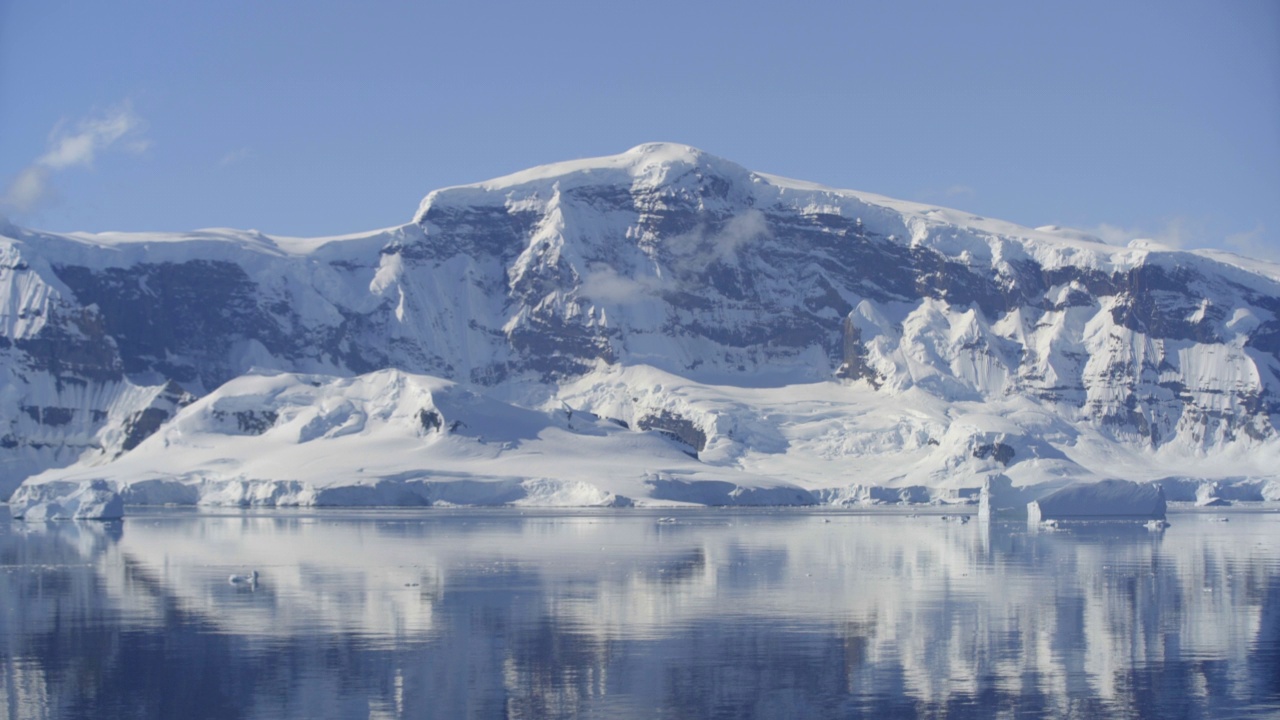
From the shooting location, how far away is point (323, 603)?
5791 cm

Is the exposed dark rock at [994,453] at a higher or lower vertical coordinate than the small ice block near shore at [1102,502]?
higher

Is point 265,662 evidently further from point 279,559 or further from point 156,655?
point 279,559

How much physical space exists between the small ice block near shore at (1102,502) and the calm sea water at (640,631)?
40.3m

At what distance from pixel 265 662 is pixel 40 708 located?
7.04 metres

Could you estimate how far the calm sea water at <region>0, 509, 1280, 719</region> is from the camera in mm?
39031

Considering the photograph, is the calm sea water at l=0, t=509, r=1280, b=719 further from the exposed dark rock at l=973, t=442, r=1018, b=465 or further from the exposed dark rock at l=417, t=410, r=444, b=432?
the exposed dark rock at l=973, t=442, r=1018, b=465

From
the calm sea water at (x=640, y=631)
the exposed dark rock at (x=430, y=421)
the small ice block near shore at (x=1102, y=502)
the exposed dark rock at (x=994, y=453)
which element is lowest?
the calm sea water at (x=640, y=631)

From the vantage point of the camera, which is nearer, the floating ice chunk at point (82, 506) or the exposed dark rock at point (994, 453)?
the floating ice chunk at point (82, 506)

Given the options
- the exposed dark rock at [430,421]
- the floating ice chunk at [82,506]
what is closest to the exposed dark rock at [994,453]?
the exposed dark rock at [430,421]

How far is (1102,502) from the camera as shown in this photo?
136 meters

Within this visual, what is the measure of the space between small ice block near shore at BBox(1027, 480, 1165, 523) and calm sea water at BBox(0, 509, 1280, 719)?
132 feet

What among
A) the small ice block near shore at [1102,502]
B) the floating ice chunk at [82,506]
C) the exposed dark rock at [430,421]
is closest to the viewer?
the floating ice chunk at [82,506]

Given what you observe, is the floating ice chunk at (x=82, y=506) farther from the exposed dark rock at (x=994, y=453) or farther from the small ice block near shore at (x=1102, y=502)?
the exposed dark rock at (x=994, y=453)

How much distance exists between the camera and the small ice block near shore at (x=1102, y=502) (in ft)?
431
